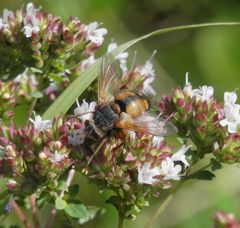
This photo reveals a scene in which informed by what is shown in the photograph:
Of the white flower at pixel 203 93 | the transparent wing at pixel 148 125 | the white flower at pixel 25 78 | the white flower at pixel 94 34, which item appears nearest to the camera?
the transparent wing at pixel 148 125

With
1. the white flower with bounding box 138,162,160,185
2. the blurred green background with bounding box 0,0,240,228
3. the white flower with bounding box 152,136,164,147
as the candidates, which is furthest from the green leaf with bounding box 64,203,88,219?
the blurred green background with bounding box 0,0,240,228

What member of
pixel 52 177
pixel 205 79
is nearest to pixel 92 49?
pixel 52 177

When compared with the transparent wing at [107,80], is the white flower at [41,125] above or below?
above

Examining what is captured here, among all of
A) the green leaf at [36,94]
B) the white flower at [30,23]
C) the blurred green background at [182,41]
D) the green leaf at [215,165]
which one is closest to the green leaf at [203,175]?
the green leaf at [215,165]

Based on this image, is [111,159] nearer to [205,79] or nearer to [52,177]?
[52,177]

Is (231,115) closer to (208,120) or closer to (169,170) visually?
(208,120)


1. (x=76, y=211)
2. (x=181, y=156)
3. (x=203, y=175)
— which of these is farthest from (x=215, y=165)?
(x=76, y=211)

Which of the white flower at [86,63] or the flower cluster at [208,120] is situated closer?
the flower cluster at [208,120]

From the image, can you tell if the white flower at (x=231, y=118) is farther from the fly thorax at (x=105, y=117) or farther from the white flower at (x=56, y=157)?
the white flower at (x=56, y=157)

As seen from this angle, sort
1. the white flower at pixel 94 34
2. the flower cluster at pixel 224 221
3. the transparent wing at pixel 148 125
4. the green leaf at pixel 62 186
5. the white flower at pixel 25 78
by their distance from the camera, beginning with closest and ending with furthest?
the flower cluster at pixel 224 221, the transparent wing at pixel 148 125, the green leaf at pixel 62 186, the white flower at pixel 94 34, the white flower at pixel 25 78
